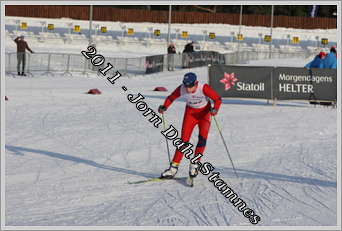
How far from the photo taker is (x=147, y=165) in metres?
12.5

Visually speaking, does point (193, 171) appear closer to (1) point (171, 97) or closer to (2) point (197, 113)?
(2) point (197, 113)

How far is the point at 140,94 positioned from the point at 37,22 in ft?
134

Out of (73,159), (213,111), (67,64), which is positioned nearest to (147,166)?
(73,159)

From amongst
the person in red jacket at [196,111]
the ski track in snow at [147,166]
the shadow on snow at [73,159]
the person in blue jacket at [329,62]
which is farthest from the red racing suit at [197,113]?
the person in blue jacket at [329,62]

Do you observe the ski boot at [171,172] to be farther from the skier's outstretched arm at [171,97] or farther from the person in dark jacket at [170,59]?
the person in dark jacket at [170,59]

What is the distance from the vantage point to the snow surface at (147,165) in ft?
29.1

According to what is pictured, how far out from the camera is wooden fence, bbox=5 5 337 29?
6475cm

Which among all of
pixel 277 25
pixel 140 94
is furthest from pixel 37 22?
pixel 140 94

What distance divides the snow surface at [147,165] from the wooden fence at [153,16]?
43486 millimetres

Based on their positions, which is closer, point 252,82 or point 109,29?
point 252,82

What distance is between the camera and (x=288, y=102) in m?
22.7

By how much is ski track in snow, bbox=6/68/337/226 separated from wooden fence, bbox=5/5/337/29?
44.2m

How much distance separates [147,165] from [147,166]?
0.09 metres

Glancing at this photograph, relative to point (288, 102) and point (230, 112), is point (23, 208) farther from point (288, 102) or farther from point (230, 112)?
point (288, 102)
